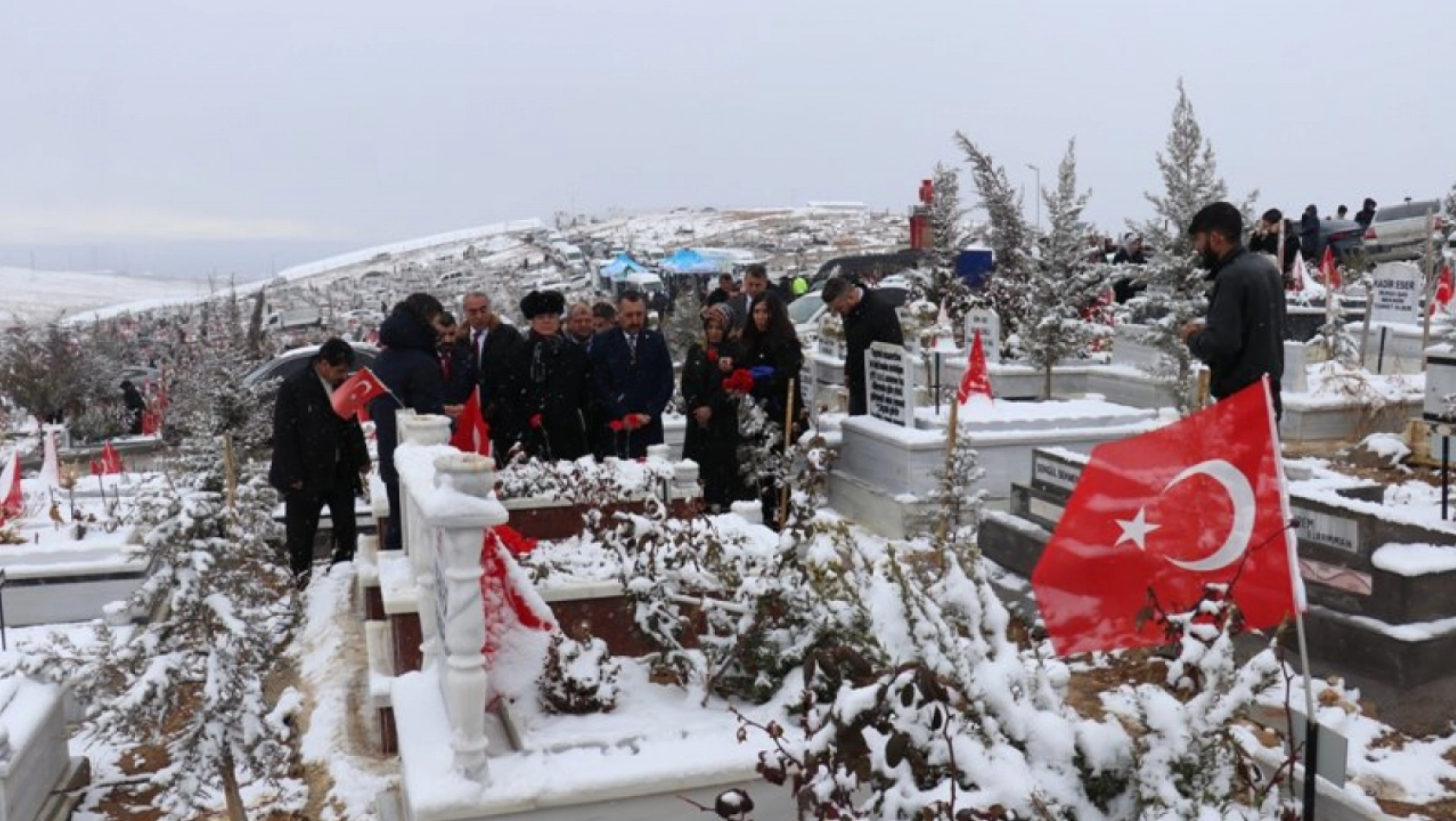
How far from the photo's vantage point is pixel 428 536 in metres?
4.21

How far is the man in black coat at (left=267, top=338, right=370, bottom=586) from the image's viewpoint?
798cm

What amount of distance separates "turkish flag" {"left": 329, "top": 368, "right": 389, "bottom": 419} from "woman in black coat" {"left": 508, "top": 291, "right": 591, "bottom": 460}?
1.24m

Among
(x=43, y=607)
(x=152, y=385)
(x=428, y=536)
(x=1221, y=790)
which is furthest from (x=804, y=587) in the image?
(x=152, y=385)

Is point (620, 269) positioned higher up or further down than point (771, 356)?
further down

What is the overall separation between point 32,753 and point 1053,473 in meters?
5.52

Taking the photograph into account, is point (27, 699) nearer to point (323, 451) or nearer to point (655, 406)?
point (323, 451)

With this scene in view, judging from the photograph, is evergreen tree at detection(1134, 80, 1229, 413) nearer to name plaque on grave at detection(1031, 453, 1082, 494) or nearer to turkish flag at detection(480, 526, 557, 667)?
name plaque on grave at detection(1031, 453, 1082, 494)

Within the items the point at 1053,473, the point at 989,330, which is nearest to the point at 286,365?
the point at 989,330

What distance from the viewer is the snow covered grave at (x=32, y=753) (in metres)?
5.35

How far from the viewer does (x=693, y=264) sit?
36.6 meters

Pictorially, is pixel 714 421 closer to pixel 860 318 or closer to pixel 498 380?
pixel 498 380

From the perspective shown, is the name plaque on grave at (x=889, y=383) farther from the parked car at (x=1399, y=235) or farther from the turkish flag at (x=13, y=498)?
the parked car at (x=1399, y=235)

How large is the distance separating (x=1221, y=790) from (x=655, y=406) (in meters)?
6.14

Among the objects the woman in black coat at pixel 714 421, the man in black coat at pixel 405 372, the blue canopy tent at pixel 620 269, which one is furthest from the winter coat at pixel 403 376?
the blue canopy tent at pixel 620 269
